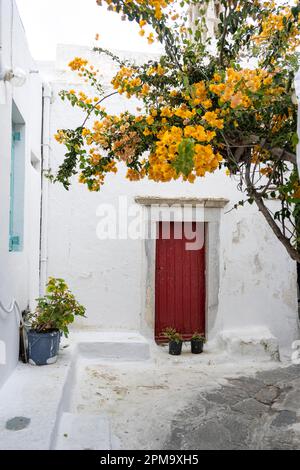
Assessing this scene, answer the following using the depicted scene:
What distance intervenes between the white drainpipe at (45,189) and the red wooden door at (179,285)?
186 cm

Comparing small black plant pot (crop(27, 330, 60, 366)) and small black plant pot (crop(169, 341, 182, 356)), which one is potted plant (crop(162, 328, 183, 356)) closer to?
small black plant pot (crop(169, 341, 182, 356))

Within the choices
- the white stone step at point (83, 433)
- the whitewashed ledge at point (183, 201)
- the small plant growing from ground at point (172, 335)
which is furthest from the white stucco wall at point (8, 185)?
the small plant growing from ground at point (172, 335)

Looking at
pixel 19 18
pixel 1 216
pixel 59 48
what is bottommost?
pixel 1 216

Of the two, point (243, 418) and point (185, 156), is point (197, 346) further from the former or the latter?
point (185, 156)

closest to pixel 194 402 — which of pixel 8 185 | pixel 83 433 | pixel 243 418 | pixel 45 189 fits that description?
pixel 243 418

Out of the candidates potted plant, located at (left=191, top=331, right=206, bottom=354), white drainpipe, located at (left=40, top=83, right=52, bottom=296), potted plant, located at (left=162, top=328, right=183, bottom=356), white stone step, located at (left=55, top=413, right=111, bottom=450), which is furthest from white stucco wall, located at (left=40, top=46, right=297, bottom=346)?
white stone step, located at (left=55, top=413, right=111, bottom=450)

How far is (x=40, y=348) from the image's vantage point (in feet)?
14.5

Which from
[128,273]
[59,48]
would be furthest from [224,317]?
[59,48]

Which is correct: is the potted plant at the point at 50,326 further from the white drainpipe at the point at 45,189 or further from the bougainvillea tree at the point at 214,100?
the bougainvillea tree at the point at 214,100

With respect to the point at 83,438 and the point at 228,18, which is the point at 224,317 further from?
the point at 228,18

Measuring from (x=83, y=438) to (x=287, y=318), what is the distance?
15.7 feet

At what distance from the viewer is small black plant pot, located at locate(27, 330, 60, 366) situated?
440cm

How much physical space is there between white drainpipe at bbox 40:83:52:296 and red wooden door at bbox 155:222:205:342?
6.11 feet

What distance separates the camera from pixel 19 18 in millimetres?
4625
